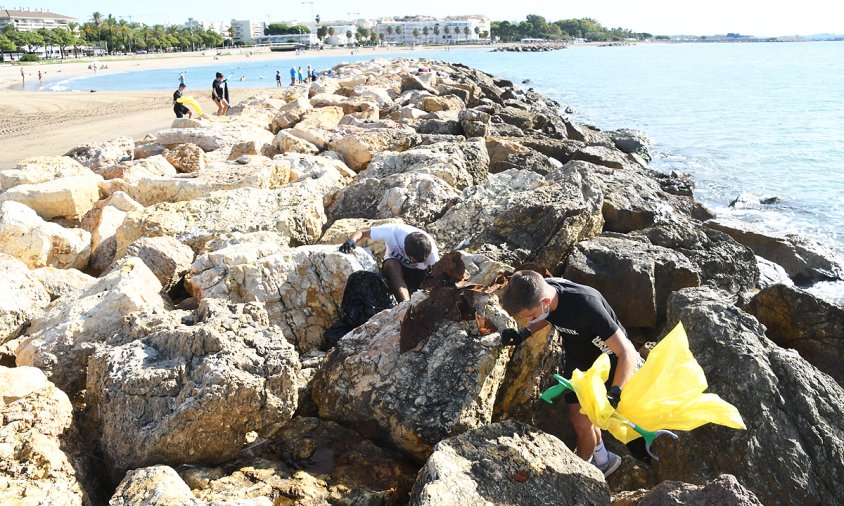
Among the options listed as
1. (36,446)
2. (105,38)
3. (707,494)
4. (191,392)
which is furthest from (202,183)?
(105,38)

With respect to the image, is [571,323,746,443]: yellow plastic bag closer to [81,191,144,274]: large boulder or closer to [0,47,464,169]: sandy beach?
[81,191,144,274]: large boulder

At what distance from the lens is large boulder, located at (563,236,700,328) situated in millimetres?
5117

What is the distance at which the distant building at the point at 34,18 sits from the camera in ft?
310

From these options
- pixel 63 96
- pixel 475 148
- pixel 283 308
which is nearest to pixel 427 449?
pixel 283 308

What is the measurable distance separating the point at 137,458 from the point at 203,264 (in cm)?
195

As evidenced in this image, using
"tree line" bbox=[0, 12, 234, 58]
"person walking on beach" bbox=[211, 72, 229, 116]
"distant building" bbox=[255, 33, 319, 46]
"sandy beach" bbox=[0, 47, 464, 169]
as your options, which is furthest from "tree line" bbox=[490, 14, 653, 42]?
"person walking on beach" bbox=[211, 72, 229, 116]

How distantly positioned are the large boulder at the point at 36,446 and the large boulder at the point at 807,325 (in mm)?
4702

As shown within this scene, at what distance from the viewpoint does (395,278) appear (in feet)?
16.0

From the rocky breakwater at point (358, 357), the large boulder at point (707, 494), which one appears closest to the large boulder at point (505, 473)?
the rocky breakwater at point (358, 357)

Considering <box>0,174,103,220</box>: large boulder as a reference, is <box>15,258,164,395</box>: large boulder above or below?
below

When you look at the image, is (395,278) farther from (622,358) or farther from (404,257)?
(622,358)

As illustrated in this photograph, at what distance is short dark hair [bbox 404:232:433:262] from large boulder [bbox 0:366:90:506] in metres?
2.40

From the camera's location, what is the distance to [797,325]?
489 centimetres

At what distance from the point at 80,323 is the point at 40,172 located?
15.1 ft
